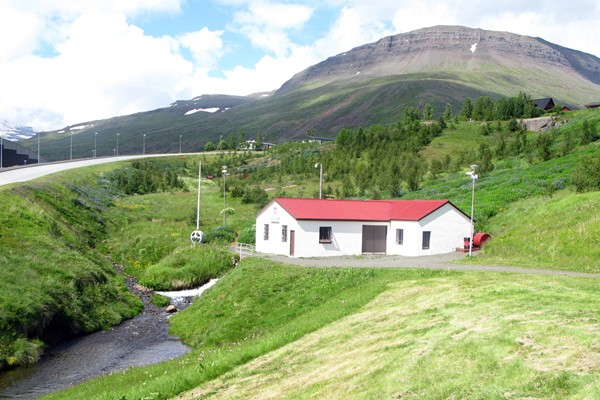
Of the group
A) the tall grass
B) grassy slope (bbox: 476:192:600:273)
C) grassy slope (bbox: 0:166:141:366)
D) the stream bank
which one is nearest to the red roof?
A: grassy slope (bbox: 476:192:600:273)

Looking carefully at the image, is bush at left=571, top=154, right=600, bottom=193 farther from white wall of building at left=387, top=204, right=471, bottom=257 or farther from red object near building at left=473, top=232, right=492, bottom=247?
white wall of building at left=387, top=204, right=471, bottom=257

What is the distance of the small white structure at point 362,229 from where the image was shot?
1683 inches

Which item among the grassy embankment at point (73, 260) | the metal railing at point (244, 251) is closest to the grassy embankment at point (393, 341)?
the grassy embankment at point (73, 260)

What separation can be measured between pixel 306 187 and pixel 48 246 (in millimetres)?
50593

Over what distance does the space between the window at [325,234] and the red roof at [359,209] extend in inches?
32.7

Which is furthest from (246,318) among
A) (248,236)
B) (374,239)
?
(248,236)

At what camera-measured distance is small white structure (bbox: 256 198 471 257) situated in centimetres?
4275

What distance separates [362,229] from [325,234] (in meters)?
3.06

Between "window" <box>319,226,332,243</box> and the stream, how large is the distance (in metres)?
14.1

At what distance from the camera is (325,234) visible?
43.5m

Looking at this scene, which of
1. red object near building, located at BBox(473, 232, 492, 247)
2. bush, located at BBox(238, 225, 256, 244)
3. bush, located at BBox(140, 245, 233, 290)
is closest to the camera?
bush, located at BBox(140, 245, 233, 290)

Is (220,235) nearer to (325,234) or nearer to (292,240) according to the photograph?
(292,240)

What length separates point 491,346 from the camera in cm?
1292

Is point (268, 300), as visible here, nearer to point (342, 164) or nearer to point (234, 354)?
point (234, 354)
